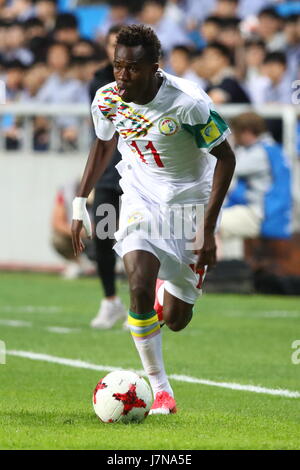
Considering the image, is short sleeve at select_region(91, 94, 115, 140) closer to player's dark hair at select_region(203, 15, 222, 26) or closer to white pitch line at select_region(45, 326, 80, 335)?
white pitch line at select_region(45, 326, 80, 335)

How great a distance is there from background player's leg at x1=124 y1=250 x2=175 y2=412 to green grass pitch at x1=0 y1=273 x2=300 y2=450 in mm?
256

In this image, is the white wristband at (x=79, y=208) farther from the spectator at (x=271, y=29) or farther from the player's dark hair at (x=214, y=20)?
the player's dark hair at (x=214, y=20)

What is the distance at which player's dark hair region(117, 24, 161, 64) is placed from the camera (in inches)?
245

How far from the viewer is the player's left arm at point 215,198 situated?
633 centimetres

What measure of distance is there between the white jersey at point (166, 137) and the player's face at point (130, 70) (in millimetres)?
246

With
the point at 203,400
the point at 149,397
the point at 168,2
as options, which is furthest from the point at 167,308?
the point at 168,2

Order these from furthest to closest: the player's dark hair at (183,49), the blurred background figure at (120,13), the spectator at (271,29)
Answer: the blurred background figure at (120,13)
the player's dark hair at (183,49)
the spectator at (271,29)

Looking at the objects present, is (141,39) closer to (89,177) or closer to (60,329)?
(89,177)

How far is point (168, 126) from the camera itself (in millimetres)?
6539

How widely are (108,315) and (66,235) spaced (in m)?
5.32

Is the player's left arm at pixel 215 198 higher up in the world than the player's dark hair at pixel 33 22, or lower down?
higher up

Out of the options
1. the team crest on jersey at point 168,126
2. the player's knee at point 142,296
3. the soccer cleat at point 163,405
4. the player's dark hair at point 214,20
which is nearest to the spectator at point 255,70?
the player's dark hair at point 214,20

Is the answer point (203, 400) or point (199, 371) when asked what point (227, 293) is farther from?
point (203, 400)

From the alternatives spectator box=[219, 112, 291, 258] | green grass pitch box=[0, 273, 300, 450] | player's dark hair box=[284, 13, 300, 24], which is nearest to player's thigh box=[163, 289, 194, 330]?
green grass pitch box=[0, 273, 300, 450]
